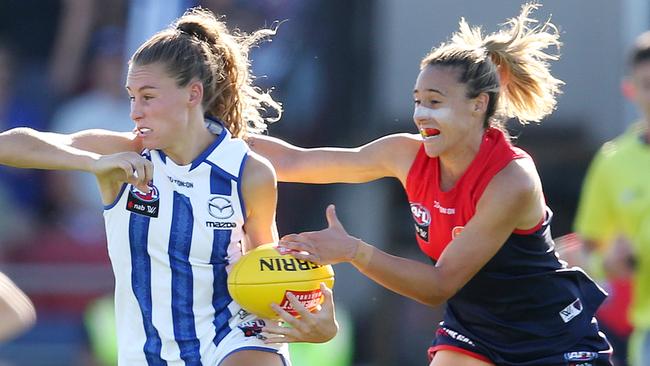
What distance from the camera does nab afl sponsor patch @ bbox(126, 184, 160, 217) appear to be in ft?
14.2

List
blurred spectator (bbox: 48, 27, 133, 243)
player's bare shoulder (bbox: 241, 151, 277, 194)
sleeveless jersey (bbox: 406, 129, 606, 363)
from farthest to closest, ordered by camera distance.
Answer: blurred spectator (bbox: 48, 27, 133, 243)
sleeveless jersey (bbox: 406, 129, 606, 363)
player's bare shoulder (bbox: 241, 151, 277, 194)

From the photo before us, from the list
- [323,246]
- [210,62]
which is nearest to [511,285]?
[323,246]

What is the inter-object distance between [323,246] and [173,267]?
1.73 feet

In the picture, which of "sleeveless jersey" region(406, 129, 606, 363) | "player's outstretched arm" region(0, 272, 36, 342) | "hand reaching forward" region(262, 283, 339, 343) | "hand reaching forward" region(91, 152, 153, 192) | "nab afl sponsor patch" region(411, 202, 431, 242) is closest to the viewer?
"player's outstretched arm" region(0, 272, 36, 342)

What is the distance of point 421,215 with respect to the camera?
4.81 m

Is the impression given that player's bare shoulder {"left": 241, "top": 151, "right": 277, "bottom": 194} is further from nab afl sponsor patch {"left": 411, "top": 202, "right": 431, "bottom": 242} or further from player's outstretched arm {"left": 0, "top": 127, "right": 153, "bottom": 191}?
nab afl sponsor patch {"left": 411, "top": 202, "right": 431, "bottom": 242}

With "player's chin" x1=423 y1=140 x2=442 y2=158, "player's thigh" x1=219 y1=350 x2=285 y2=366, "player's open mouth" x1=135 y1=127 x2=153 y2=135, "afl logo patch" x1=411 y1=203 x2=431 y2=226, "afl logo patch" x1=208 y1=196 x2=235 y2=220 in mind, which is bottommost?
"player's thigh" x1=219 y1=350 x2=285 y2=366

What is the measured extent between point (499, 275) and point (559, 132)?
12.9 ft

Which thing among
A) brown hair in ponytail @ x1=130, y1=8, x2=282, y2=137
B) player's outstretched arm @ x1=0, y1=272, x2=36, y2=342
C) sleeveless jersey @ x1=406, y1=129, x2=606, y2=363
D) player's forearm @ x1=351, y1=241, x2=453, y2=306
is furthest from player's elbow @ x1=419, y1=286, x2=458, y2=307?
player's outstretched arm @ x1=0, y1=272, x2=36, y2=342

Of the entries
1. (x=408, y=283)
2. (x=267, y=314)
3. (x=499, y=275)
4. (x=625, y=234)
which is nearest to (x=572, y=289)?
(x=499, y=275)

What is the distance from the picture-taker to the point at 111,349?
7.93m

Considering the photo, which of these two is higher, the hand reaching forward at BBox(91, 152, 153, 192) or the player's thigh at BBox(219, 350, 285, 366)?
the hand reaching forward at BBox(91, 152, 153, 192)

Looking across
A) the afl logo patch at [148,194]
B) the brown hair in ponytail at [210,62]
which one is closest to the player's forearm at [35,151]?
the afl logo patch at [148,194]

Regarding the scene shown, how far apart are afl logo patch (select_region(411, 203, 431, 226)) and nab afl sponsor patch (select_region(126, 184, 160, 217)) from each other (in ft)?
3.45
